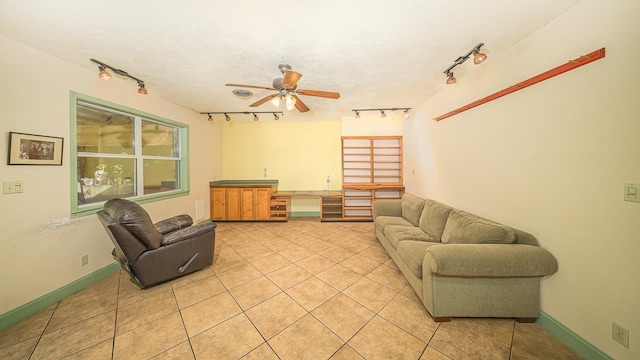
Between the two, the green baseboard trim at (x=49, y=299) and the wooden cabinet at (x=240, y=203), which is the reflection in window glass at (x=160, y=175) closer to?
the wooden cabinet at (x=240, y=203)

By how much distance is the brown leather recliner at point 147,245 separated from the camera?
2.05 m

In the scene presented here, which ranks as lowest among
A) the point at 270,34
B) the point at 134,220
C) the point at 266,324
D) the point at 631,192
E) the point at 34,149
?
the point at 266,324

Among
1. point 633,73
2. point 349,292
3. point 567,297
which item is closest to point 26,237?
point 349,292

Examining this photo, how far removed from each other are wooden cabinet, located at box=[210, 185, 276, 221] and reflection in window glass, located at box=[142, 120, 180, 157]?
4.21 ft

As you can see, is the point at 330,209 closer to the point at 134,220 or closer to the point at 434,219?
the point at 434,219

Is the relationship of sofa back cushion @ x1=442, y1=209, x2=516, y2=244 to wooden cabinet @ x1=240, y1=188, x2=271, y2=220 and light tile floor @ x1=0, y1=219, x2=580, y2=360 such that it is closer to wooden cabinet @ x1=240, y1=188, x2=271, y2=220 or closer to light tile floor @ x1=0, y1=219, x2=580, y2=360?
→ light tile floor @ x1=0, y1=219, x2=580, y2=360

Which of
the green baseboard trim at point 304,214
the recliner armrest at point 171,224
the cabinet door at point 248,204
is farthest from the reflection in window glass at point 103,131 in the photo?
the green baseboard trim at point 304,214

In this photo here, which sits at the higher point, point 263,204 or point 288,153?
point 288,153

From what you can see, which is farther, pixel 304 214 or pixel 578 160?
pixel 304 214

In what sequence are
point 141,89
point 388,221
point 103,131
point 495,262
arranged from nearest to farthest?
point 495,262
point 141,89
point 103,131
point 388,221

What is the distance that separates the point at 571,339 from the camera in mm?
1510

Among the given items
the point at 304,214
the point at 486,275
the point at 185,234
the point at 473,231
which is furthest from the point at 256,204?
the point at 486,275

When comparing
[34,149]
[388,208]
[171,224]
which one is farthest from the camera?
[388,208]

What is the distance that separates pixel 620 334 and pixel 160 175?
575 centimetres
